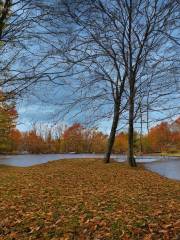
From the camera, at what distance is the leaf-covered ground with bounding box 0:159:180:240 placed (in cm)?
625

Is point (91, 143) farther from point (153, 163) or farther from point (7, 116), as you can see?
point (7, 116)

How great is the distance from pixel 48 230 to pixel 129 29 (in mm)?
14194

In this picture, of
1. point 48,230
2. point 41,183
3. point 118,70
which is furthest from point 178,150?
point 48,230

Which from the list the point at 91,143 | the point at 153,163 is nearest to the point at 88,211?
the point at 153,163

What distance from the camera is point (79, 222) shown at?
6766 millimetres

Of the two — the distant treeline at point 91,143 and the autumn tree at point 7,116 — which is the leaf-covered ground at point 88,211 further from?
the distant treeline at point 91,143

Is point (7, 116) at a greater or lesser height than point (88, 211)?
greater

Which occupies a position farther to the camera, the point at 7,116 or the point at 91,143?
the point at 91,143

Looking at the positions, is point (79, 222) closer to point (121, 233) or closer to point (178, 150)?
point (121, 233)

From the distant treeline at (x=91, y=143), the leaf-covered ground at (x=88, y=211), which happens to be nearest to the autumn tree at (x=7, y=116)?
the leaf-covered ground at (x=88, y=211)

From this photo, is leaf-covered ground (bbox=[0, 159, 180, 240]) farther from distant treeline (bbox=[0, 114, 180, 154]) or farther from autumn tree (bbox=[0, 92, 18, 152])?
distant treeline (bbox=[0, 114, 180, 154])

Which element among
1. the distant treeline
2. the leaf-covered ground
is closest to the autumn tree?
the leaf-covered ground

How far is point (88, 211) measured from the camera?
296 inches

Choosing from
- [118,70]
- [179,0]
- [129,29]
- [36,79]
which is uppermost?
[129,29]
